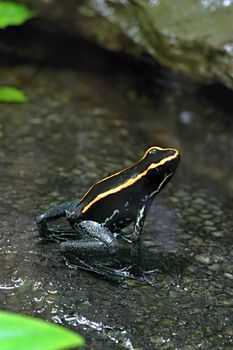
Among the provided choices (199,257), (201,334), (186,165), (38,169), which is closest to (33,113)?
(38,169)

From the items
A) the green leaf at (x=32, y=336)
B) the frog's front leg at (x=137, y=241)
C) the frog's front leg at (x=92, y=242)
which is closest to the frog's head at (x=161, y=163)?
the frog's front leg at (x=137, y=241)

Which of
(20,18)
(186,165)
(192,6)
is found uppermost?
(192,6)

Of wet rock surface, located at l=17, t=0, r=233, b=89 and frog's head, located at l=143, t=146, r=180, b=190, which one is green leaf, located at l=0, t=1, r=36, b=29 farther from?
wet rock surface, located at l=17, t=0, r=233, b=89

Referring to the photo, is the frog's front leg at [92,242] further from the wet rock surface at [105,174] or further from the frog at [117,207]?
the wet rock surface at [105,174]

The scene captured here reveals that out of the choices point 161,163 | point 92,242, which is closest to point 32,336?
point 92,242

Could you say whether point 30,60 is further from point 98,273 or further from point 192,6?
point 98,273

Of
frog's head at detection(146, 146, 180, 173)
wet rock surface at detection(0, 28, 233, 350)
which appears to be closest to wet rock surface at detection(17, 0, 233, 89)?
wet rock surface at detection(0, 28, 233, 350)

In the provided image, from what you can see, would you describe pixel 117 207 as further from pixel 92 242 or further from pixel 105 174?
pixel 105 174
